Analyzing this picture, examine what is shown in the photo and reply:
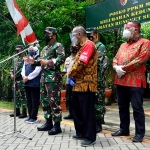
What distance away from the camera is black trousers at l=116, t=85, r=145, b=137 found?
4.31 m

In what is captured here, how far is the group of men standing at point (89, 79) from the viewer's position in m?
4.13

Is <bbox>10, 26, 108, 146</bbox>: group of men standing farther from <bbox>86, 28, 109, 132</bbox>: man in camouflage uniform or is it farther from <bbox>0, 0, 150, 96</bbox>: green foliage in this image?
<bbox>0, 0, 150, 96</bbox>: green foliage

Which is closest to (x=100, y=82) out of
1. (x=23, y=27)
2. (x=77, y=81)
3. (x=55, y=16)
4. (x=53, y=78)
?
(x=53, y=78)

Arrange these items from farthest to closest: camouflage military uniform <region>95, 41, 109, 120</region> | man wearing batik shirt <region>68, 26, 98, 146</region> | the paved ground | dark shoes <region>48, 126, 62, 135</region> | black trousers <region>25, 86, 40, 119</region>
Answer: black trousers <region>25, 86, 40, 119</region> → camouflage military uniform <region>95, 41, 109, 120</region> → dark shoes <region>48, 126, 62, 135</region> → man wearing batik shirt <region>68, 26, 98, 146</region> → the paved ground

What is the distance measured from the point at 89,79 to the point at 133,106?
2.71 ft

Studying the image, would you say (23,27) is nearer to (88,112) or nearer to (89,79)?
(89,79)

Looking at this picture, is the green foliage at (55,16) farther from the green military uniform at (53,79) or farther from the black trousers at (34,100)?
the green military uniform at (53,79)

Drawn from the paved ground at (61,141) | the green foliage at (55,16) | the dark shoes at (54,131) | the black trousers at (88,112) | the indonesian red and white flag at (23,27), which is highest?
the green foliage at (55,16)

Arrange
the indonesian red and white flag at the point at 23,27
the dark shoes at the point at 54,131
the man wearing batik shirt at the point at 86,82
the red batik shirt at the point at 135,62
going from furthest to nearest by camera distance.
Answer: the indonesian red and white flag at the point at 23,27
the dark shoes at the point at 54,131
the red batik shirt at the point at 135,62
the man wearing batik shirt at the point at 86,82

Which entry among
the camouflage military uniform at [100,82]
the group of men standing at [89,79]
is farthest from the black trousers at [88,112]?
the camouflage military uniform at [100,82]

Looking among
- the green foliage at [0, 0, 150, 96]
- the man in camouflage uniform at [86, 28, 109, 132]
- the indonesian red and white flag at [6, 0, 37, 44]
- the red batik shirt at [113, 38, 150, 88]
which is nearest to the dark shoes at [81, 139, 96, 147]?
the man in camouflage uniform at [86, 28, 109, 132]

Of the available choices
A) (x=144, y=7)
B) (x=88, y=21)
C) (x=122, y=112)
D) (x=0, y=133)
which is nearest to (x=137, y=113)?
(x=122, y=112)

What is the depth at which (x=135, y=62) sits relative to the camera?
13.8 feet

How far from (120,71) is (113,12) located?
3203 mm
